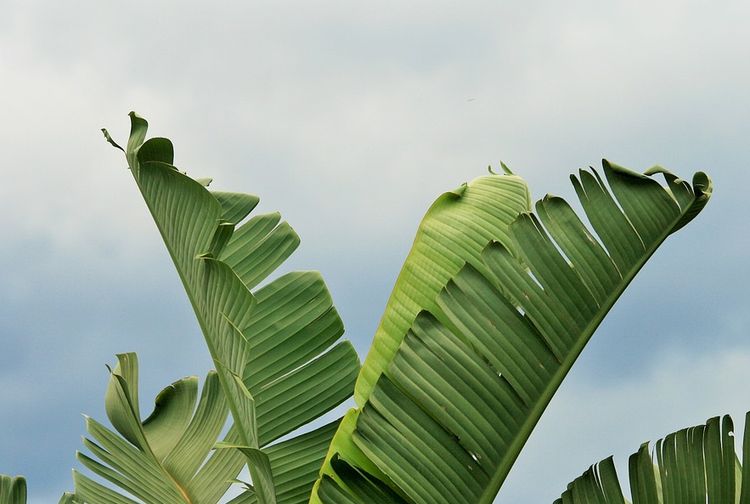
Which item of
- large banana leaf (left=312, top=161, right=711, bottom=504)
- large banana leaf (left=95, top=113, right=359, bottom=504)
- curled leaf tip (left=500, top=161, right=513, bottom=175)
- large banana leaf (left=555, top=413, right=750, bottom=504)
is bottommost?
large banana leaf (left=555, top=413, right=750, bottom=504)

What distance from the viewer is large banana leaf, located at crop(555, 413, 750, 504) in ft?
5.29

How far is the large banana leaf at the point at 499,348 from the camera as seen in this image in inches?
65.9

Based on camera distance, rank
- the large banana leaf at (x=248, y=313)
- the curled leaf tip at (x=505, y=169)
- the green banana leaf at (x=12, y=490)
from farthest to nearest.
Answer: the green banana leaf at (x=12, y=490)
the curled leaf tip at (x=505, y=169)
the large banana leaf at (x=248, y=313)

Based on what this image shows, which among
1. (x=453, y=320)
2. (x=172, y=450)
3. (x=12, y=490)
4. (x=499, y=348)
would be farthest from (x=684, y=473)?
(x=12, y=490)

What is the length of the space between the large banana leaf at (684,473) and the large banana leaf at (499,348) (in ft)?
0.55

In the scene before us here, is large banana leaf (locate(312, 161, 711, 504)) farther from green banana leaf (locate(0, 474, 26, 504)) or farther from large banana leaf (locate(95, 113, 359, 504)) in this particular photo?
green banana leaf (locate(0, 474, 26, 504))

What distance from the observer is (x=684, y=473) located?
64.1 inches

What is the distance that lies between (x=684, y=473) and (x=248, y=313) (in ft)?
3.19

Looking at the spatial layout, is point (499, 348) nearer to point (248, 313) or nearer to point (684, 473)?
point (684, 473)

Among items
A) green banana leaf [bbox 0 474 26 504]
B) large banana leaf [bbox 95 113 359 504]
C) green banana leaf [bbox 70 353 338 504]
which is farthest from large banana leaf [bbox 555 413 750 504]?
green banana leaf [bbox 0 474 26 504]

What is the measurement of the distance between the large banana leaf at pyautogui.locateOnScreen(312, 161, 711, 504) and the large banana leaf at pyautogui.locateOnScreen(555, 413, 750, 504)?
166mm

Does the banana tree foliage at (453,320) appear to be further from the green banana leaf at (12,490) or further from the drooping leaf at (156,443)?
the green banana leaf at (12,490)

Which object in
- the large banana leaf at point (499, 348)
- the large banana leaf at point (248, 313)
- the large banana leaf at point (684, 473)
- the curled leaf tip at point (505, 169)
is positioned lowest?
the large banana leaf at point (684, 473)

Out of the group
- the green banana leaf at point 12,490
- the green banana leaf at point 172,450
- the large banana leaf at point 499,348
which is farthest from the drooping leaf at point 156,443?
the large banana leaf at point 499,348
